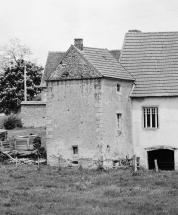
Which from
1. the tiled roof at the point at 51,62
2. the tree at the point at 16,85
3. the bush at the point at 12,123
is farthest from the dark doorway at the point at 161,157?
the tree at the point at 16,85

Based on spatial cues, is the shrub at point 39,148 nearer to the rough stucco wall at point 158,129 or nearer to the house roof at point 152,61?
the rough stucco wall at point 158,129

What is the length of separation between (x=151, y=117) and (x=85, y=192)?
15.0 m

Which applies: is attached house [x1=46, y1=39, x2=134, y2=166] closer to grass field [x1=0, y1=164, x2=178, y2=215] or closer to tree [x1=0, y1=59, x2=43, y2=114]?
grass field [x1=0, y1=164, x2=178, y2=215]

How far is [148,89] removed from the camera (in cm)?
4862

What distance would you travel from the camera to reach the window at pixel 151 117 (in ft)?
159

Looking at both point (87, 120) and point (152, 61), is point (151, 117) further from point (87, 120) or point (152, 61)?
point (87, 120)

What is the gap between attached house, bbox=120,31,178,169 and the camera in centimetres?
4781

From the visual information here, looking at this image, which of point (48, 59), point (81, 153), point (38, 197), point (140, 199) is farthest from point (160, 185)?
point (48, 59)

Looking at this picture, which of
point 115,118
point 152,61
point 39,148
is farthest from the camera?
point 39,148

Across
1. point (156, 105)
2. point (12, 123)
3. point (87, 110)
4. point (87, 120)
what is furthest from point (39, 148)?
point (12, 123)

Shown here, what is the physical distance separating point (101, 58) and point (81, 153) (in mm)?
7146

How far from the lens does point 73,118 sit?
47.2 m

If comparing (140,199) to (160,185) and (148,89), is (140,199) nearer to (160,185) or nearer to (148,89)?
(160,185)

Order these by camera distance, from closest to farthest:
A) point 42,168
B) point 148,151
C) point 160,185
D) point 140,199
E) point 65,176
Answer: point 140,199 → point 160,185 → point 65,176 → point 42,168 → point 148,151
